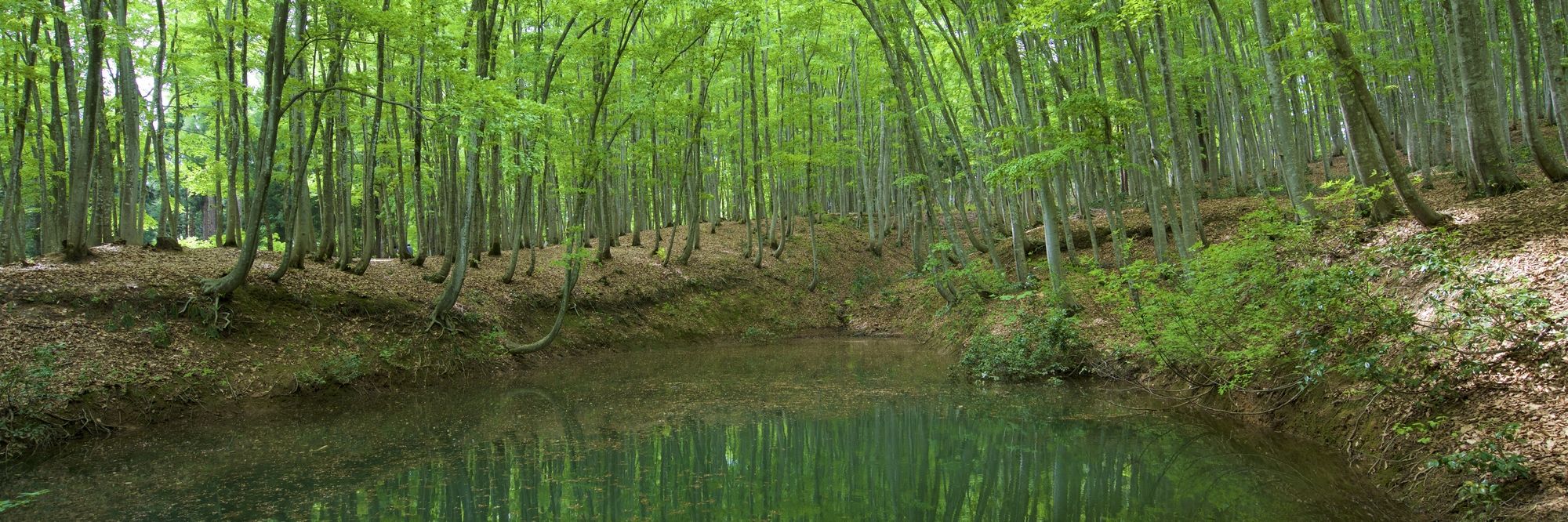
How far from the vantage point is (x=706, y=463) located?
21.5 ft

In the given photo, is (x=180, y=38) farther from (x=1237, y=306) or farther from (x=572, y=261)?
(x=1237, y=306)

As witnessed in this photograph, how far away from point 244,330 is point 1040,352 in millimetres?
11452

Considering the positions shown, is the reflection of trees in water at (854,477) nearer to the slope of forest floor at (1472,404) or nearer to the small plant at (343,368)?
the slope of forest floor at (1472,404)

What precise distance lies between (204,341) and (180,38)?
9162 mm

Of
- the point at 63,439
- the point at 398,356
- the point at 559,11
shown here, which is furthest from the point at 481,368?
the point at 559,11

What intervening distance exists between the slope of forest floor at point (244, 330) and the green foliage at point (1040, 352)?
8.55 metres

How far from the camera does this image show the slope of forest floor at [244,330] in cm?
783

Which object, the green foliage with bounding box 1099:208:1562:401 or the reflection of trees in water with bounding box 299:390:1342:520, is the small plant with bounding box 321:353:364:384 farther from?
the green foliage with bounding box 1099:208:1562:401

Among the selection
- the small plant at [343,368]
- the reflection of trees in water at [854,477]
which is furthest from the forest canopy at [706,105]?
the reflection of trees in water at [854,477]

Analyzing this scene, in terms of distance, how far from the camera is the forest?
5.97 meters

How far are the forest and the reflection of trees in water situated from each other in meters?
0.74

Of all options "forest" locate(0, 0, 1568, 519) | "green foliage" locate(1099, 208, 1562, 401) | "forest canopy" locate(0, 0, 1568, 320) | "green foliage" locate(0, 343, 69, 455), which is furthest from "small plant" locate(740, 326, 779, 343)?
"green foliage" locate(0, 343, 69, 455)

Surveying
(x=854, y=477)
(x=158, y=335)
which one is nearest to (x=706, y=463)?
(x=854, y=477)

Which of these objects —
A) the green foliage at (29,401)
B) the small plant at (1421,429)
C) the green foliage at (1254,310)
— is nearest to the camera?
the small plant at (1421,429)
